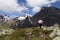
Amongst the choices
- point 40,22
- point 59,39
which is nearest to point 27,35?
point 40,22

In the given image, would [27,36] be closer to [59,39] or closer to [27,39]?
[27,39]

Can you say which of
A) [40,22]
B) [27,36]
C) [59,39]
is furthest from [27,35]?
[59,39]

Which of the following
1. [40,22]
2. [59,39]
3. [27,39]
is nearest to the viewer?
[27,39]

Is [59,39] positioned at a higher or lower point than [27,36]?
higher

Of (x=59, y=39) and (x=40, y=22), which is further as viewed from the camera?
(x=59, y=39)

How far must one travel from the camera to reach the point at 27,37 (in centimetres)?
1041

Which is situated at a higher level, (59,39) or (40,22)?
(59,39)

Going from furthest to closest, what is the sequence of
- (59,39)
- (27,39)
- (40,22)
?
1. (59,39)
2. (40,22)
3. (27,39)

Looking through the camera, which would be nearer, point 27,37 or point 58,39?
point 27,37

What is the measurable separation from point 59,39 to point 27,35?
39.5 m

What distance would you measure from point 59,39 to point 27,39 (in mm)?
39595

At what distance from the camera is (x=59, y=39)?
48750 millimetres

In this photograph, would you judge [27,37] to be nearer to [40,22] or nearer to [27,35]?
[27,35]

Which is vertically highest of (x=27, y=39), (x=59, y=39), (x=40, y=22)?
(x=59, y=39)
